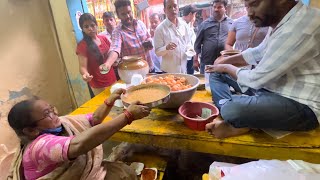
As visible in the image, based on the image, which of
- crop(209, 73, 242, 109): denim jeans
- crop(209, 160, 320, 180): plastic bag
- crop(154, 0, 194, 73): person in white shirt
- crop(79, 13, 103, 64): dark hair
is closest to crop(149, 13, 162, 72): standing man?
crop(154, 0, 194, 73): person in white shirt

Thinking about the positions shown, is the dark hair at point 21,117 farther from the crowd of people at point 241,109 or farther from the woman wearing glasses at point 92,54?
the woman wearing glasses at point 92,54

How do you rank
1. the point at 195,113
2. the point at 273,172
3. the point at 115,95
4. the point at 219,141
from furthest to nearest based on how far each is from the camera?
the point at 195,113 → the point at 115,95 → the point at 219,141 → the point at 273,172

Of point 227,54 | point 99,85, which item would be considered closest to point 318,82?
point 227,54

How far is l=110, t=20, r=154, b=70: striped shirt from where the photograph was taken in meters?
2.68

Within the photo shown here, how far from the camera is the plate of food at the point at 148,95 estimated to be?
1403 millimetres

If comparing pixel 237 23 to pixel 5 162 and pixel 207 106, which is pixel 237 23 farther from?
pixel 5 162

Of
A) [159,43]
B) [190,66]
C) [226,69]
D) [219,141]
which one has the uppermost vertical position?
[159,43]

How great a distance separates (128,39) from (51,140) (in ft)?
5.77

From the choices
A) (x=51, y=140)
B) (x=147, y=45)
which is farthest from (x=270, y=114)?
(x=147, y=45)

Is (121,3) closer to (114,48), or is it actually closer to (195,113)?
(114,48)

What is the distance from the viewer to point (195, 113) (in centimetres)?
173

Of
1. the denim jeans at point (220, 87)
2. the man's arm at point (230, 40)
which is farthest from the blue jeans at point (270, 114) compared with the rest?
the man's arm at point (230, 40)

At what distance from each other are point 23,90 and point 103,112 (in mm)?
1796

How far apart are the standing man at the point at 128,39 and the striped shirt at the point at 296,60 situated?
64.2 inches
